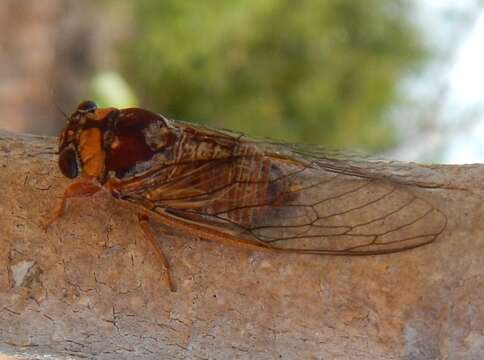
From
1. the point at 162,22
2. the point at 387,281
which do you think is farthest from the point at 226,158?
the point at 162,22

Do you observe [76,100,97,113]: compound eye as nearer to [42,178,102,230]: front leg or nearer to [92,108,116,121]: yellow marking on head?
[92,108,116,121]: yellow marking on head

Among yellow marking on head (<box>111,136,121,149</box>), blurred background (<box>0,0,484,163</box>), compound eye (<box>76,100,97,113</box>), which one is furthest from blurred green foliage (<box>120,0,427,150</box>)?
yellow marking on head (<box>111,136,121,149</box>)

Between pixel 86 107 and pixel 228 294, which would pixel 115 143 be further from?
pixel 228 294

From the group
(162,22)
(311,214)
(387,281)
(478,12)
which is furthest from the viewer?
(478,12)

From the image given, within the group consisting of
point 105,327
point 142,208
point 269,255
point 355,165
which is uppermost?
point 355,165

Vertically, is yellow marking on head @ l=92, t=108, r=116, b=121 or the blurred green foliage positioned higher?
the blurred green foliage

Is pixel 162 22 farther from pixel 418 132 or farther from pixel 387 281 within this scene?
pixel 387 281
